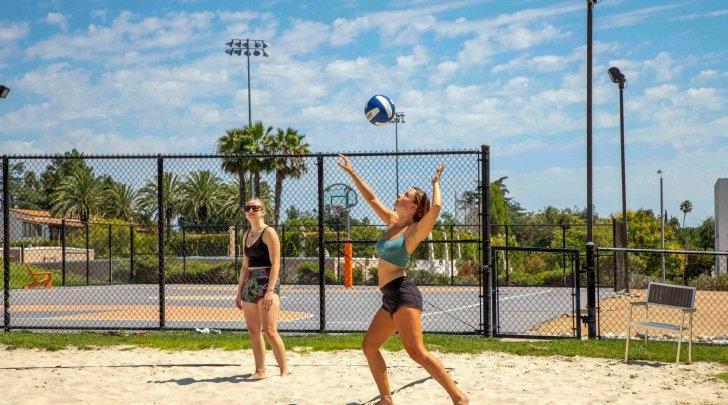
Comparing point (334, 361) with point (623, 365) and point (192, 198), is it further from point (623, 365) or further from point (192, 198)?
point (192, 198)

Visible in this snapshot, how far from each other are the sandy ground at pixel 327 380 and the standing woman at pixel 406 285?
141 cm

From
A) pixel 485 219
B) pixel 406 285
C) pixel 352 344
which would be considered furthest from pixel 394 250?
pixel 485 219

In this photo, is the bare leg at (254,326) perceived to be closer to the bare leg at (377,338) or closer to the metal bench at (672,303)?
the bare leg at (377,338)

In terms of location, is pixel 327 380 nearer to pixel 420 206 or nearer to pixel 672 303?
pixel 420 206

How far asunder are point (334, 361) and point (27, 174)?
11042 cm

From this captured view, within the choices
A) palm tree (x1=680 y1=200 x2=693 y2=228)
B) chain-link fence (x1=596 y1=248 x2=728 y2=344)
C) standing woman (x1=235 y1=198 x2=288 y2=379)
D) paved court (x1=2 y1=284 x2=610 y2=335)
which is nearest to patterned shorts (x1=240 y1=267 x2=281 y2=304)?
standing woman (x1=235 y1=198 x2=288 y2=379)

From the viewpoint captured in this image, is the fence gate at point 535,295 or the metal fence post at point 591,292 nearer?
the metal fence post at point 591,292

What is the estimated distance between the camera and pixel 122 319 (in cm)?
1697

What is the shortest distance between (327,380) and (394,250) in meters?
2.85

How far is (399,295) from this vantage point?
6.69 metres

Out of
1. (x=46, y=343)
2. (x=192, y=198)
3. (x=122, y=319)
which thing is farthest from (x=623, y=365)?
(x=192, y=198)

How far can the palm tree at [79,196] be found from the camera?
233 feet

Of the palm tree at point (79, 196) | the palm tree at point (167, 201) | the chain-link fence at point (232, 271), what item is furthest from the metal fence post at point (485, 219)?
the palm tree at point (79, 196)

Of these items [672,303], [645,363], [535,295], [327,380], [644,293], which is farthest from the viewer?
[535,295]
